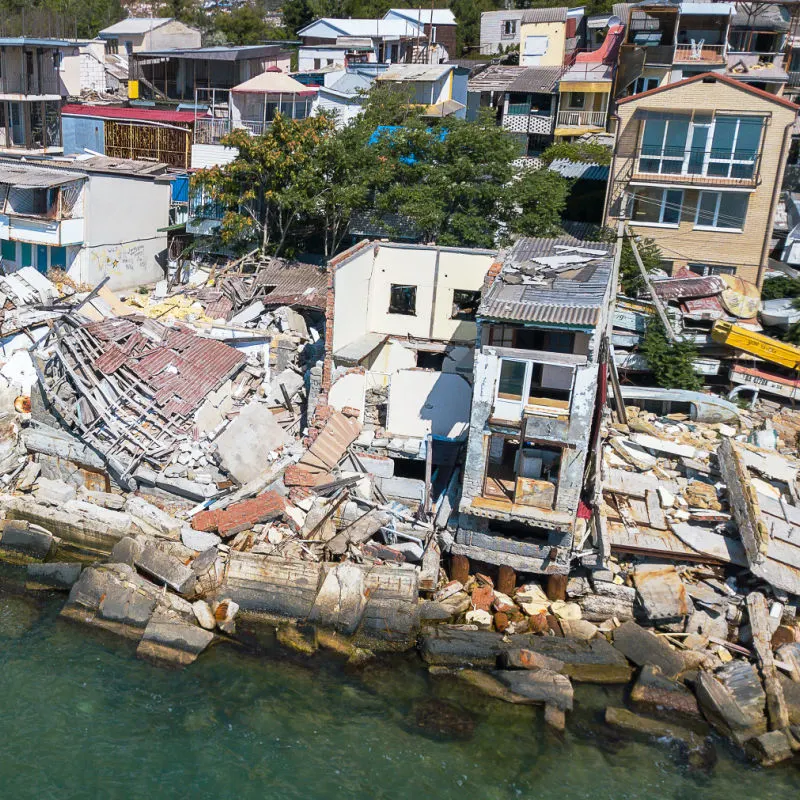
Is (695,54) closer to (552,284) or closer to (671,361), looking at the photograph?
(671,361)

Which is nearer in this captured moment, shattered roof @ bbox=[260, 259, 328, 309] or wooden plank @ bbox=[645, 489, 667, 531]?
wooden plank @ bbox=[645, 489, 667, 531]

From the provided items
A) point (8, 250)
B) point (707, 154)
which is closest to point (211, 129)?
point (8, 250)

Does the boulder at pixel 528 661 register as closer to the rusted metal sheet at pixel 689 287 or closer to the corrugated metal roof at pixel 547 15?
the rusted metal sheet at pixel 689 287

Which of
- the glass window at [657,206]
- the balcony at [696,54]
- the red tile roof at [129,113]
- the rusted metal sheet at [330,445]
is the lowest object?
the rusted metal sheet at [330,445]

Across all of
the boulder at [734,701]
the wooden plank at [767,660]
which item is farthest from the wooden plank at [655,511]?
the boulder at [734,701]

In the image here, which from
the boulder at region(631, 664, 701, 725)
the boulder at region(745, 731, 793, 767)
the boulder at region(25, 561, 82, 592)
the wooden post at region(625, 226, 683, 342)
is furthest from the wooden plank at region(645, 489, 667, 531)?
the boulder at region(25, 561, 82, 592)

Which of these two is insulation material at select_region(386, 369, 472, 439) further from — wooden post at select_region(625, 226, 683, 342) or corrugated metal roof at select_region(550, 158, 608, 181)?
corrugated metal roof at select_region(550, 158, 608, 181)
